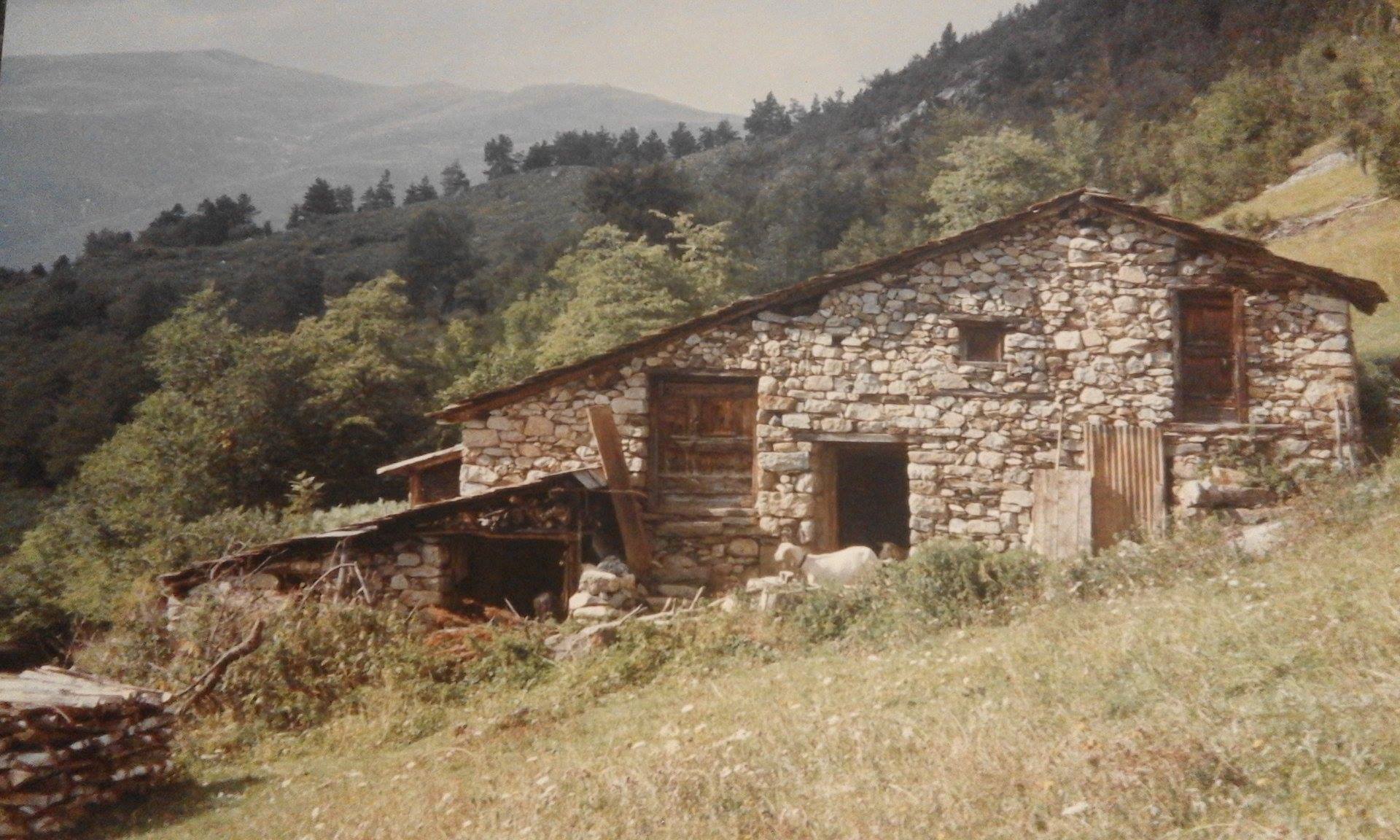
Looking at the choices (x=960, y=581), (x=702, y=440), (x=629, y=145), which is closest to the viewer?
(x=960, y=581)

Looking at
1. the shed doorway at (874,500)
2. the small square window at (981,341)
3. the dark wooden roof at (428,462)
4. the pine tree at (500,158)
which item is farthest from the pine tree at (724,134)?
the small square window at (981,341)

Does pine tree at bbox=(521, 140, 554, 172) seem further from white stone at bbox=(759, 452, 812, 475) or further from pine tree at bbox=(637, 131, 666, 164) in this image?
white stone at bbox=(759, 452, 812, 475)

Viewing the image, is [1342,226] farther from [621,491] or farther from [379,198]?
[379,198]

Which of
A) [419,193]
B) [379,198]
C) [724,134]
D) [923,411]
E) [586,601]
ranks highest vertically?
[724,134]

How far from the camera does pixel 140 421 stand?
24.4 metres

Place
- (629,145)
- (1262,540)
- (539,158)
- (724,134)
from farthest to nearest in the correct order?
(724,134) → (539,158) → (629,145) → (1262,540)

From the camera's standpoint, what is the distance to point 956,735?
5.56 m

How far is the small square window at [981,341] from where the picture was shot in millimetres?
13445

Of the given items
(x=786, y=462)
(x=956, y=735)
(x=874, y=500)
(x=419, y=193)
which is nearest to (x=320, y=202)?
(x=419, y=193)

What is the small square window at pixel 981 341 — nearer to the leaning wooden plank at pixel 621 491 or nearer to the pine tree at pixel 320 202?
the leaning wooden plank at pixel 621 491

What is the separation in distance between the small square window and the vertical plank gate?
1.71m

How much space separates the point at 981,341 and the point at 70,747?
11.3 m

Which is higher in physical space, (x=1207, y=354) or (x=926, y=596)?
(x=1207, y=354)

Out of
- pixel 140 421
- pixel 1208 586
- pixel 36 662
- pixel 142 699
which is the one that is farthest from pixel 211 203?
pixel 1208 586
